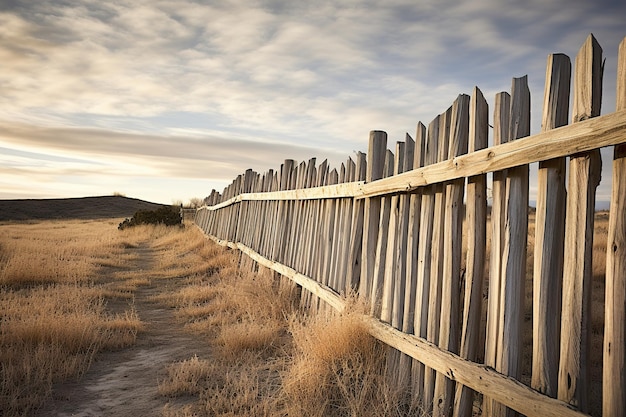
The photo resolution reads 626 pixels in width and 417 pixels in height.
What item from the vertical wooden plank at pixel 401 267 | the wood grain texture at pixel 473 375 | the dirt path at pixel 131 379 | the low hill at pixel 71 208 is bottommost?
the dirt path at pixel 131 379

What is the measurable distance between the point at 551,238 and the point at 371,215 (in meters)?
2.20

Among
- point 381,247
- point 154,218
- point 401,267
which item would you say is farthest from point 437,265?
point 154,218

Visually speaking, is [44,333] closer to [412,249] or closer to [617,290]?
[412,249]

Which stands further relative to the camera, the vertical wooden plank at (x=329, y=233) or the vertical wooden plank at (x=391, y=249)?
the vertical wooden plank at (x=329, y=233)

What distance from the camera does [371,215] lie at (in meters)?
4.60

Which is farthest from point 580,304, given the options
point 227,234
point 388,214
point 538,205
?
point 227,234

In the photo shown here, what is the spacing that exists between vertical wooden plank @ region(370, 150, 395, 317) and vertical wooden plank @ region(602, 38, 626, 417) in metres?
2.16

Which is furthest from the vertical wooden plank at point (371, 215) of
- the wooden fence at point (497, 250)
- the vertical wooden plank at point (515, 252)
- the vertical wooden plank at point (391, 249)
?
the vertical wooden plank at point (515, 252)

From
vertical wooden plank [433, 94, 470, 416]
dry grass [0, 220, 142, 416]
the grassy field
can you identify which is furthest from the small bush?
vertical wooden plank [433, 94, 470, 416]

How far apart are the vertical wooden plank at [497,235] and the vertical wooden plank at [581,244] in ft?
1.52

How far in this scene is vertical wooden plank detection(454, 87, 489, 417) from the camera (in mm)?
3020

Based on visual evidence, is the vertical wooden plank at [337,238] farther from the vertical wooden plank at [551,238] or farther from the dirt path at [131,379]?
the vertical wooden plank at [551,238]

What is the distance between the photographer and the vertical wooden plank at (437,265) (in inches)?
132

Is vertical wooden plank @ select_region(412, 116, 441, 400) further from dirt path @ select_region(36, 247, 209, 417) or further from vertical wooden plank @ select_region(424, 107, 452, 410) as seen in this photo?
dirt path @ select_region(36, 247, 209, 417)
